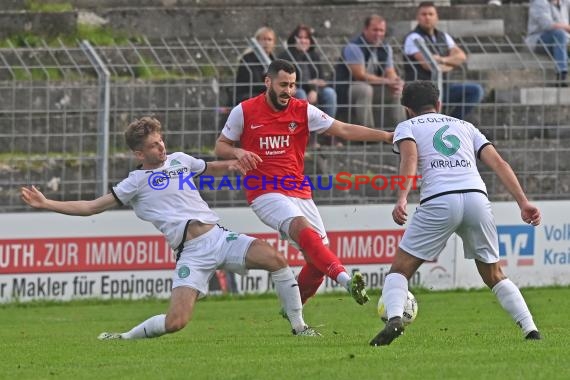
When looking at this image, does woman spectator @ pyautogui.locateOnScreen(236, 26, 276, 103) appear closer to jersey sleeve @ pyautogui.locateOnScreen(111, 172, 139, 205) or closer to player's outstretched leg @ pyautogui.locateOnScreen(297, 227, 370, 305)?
player's outstretched leg @ pyautogui.locateOnScreen(297, 227, 370, 305)

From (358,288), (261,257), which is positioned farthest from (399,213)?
(261,257)

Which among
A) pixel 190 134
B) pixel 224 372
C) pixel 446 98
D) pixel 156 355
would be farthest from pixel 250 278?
pixel 224 372

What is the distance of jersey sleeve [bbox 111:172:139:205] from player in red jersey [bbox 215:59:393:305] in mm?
1093

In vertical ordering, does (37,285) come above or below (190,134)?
below

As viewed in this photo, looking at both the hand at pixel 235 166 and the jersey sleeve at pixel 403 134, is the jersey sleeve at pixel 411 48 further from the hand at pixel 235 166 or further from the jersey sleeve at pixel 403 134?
the jersey sleeve at pixel 403 134

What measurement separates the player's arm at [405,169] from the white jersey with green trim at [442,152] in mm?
60

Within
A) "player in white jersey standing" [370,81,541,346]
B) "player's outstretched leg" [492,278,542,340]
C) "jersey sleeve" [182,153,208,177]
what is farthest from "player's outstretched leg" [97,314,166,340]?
"player's outstretched leg" [492,278,542,340]

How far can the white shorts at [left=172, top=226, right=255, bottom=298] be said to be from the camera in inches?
483

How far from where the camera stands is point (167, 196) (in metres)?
12.4

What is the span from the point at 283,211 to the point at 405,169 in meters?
2.31

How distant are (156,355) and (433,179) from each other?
2393 mm

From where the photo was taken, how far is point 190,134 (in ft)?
62.5

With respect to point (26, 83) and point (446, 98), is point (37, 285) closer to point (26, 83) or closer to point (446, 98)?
point (26, 83)

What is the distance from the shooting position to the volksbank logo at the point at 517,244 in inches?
756
